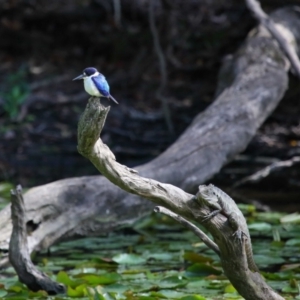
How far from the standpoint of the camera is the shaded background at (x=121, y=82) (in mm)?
7316

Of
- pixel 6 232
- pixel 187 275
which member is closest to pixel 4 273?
pixel 6 232

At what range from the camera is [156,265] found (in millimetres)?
3879

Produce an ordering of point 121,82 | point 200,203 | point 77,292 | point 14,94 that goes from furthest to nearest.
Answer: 1. point 121,82
2. point 14,94
3. point 77,292
4. point 200,203

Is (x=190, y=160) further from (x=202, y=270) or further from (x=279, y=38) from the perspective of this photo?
(x=279, y=38)

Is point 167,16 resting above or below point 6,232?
above

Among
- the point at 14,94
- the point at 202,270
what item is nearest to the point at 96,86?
the point at 202,270

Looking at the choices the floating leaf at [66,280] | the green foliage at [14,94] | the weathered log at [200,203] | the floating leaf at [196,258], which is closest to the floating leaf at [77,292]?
the floating leaf at [66,280]

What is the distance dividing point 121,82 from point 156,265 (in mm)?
5402

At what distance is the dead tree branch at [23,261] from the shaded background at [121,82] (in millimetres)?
2849

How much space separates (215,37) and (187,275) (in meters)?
5.48

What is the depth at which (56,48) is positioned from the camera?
404 inches

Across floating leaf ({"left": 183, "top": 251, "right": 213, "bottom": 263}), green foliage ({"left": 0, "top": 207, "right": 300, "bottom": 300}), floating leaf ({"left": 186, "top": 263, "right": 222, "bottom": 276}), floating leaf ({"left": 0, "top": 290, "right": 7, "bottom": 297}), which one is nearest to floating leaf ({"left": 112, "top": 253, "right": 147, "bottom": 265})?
green foliage ({"left": 0, "top": 207, "right": 300, "bottom": 300})

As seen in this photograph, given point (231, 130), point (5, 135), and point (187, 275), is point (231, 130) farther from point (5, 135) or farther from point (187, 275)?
point (5, 135)

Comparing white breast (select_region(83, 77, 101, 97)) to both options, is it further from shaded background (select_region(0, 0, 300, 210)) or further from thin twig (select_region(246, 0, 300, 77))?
shaded background (select_region(0, 0, 300, 210))
